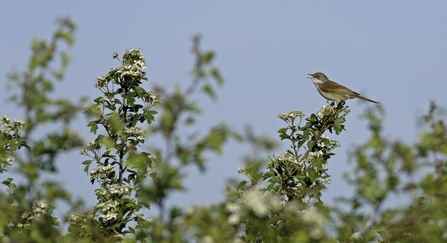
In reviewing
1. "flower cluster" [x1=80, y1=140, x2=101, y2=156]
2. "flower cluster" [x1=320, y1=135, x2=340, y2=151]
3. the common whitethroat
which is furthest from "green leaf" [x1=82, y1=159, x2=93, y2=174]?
the common whitethroat

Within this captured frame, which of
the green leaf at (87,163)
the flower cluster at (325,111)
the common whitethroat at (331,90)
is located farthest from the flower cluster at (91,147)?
the common whitethroat at (331,90)

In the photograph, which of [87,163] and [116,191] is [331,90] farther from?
[116,191]

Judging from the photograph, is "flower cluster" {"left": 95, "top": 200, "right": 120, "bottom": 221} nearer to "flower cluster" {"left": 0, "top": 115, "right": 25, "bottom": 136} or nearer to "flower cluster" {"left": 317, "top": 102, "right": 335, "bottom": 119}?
"flower cluster" {"left": 0, "top": 115, "right": 25, "bottom": 136}

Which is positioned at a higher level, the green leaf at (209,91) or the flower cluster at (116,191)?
the flower cluster at (116,191)

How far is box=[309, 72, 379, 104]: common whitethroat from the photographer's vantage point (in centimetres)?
1767

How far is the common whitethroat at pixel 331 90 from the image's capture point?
17.7 m

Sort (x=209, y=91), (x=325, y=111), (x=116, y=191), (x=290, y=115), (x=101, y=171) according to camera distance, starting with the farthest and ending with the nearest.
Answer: (x=325, y=111) → (x=290, y=115) → (x=101, y=171) → (x=116, y=191) → (x=209, y=91)

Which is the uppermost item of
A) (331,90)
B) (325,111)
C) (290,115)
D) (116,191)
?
(331,90)

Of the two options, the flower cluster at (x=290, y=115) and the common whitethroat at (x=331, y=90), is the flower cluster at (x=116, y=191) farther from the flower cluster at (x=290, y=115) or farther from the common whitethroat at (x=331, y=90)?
the common whitethroat at (x=331, y=90)

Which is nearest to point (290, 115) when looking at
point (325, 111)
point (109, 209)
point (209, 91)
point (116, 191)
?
point (325, 111)

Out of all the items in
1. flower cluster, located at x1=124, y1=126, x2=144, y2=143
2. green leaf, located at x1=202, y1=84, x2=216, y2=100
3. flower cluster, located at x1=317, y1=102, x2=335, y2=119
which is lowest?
green leaf, located at x1=202, y1=84, x2=216, y2=100

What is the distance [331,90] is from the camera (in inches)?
713

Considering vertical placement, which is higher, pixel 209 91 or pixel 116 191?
pixel 116 191

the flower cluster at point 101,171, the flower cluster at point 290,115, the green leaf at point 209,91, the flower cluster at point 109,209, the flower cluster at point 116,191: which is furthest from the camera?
the flower cluster at point 290,115
